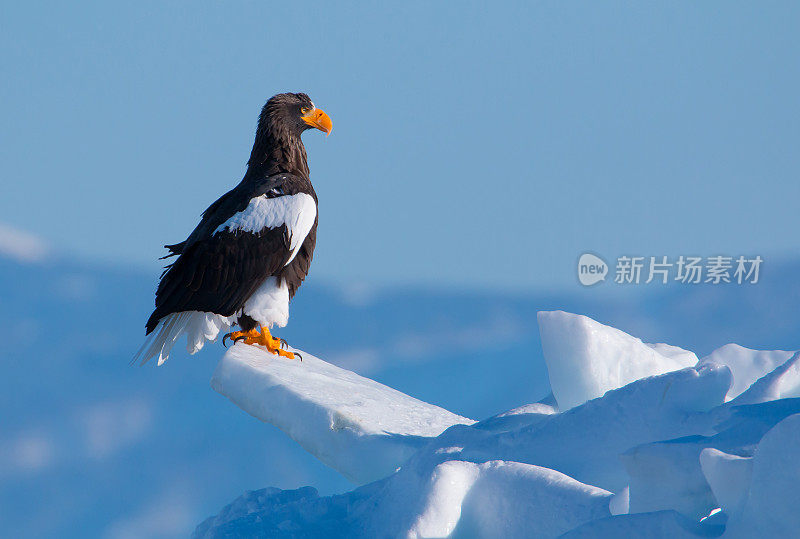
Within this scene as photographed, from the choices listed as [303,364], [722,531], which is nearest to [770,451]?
[722,531]

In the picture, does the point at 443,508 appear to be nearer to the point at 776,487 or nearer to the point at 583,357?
the point at 776,487

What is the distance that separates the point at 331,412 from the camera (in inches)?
149

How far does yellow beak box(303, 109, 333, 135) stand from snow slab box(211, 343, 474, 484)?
4.80 feet

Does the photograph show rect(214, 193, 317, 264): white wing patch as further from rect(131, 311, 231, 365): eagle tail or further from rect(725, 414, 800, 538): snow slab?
rect(725, 414, 800, 538): snow slab

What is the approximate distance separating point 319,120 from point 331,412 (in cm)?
207

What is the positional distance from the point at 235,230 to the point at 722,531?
3081 millimetres

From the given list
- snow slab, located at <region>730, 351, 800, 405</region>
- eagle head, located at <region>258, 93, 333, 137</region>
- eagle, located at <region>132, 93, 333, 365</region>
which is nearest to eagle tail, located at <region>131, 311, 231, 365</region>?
Result: eagle, located at <region>132, 93, 333, 365</region>

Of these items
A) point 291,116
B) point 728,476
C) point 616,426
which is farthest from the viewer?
point 291,116

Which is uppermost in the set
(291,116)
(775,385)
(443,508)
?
(291,116)

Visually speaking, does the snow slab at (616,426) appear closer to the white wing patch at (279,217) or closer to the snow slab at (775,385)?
the snow slab at (775,385)

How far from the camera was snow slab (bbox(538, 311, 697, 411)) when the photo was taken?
13.2ft

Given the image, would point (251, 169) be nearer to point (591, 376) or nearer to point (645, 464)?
point (591, 376)

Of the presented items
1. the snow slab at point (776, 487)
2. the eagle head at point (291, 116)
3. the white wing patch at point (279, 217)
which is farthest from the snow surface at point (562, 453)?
the eagle head at point (291, 116)
